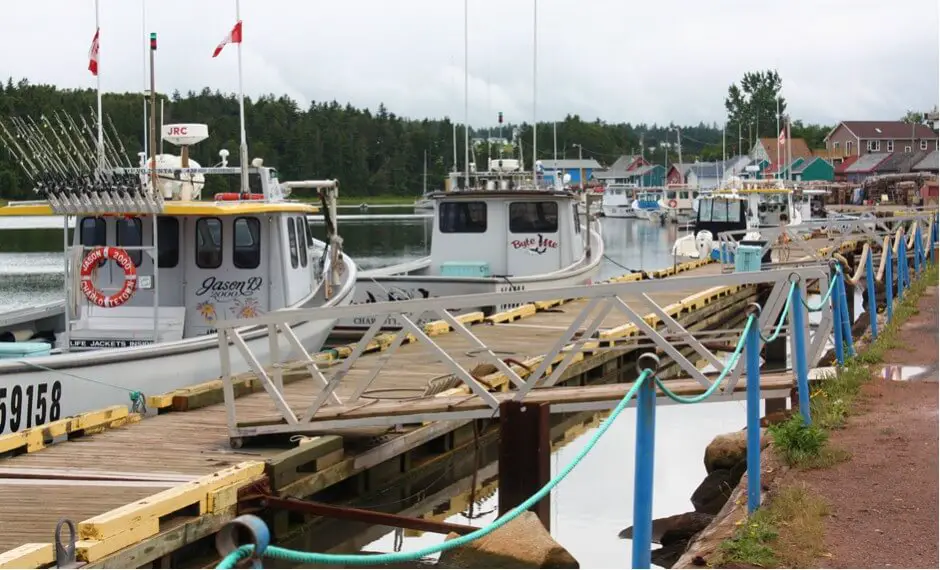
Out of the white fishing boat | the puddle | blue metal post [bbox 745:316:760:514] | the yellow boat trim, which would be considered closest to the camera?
blue metal post [bbox 745:316:760:514]

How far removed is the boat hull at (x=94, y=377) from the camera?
469 inches

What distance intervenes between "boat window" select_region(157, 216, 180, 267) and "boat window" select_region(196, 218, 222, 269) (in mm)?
272

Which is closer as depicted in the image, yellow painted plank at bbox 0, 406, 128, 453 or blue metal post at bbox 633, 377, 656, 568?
blue metal post at bbox 633, 377, 656, 568

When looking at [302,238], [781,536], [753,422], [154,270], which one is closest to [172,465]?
[753,422]

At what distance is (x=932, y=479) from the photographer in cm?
821

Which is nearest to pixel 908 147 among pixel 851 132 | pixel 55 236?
pixel 851 132

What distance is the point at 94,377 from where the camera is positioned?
12.6 meters

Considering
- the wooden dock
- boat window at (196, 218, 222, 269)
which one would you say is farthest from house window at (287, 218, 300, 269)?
the wooden dock

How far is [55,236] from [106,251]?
61427 millimetres

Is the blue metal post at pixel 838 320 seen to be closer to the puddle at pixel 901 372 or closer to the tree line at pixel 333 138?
the puddle at pixel 901 372

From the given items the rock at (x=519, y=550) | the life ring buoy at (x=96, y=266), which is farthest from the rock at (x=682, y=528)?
the life ring buoy at (x=96, y=266)

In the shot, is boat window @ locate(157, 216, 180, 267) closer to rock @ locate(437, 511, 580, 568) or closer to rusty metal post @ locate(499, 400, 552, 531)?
rusty metal post @ locate(499, 400, 552, 531)

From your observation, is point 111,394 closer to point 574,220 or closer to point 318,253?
point 318,253

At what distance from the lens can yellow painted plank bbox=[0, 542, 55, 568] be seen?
22.5 feet
